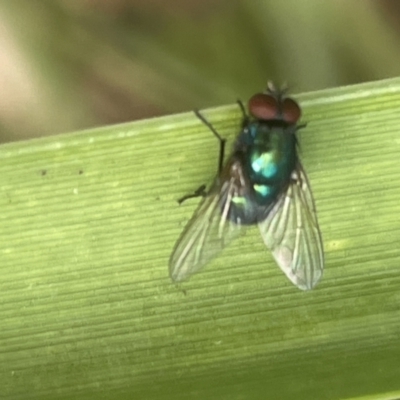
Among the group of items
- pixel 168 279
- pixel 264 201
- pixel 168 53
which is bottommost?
pixel 168 279

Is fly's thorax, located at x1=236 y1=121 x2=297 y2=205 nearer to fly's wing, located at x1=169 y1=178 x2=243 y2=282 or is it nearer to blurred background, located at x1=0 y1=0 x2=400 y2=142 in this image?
fly's wing, located at x1=169 y1=178 x2=243 y2=282

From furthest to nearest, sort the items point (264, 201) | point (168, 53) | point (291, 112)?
point (168, 53) < point (264, 201) < point (291, 112)

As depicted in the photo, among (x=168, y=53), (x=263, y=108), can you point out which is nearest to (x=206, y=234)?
Answer: (x=263, y=108)

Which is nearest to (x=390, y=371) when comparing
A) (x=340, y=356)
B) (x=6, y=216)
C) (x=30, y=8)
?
(x=340, y=356)

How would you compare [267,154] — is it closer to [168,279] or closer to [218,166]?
[218,166]

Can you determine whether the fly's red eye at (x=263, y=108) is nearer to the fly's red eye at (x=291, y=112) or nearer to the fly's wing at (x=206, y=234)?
the fly's red eye at (x=291, y=112)

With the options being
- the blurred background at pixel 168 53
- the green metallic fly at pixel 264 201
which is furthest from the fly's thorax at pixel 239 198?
the blurred background at pixel 168 53
